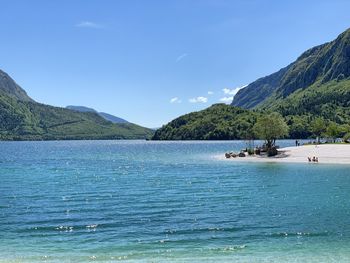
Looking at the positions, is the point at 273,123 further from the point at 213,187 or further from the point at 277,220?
the point at 277,220

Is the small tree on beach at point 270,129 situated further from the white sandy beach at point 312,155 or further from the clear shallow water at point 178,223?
the clear shallow water at point 178,223

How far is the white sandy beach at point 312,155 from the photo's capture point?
406ft

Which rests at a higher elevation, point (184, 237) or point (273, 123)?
point (273, 123)

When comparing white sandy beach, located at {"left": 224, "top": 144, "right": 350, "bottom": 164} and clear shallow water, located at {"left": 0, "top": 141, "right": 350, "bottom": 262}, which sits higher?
white sandy beach, located at {"left": 224, "top": 144, "right": 350, "bottom": 164}

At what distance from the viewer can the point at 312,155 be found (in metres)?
134

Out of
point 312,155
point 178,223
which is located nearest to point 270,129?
point 312,155

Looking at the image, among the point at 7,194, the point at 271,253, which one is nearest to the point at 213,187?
the point at 7,194

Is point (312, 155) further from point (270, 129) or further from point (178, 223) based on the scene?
point (178, 223)

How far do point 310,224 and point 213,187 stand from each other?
29.7 meters

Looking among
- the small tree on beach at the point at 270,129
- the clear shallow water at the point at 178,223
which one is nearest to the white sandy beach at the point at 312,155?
the small tree on beach at the point at 270,129

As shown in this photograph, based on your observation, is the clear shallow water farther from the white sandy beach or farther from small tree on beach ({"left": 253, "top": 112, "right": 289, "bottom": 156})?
small tree on beach ({"left": 253, "top": 112, "right": 289, "bottom": 156})

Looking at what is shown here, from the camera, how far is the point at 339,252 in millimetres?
29094

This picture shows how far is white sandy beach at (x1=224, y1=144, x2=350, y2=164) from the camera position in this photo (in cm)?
12371

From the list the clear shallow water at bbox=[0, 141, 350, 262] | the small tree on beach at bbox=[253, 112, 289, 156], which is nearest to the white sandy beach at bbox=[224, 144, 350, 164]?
the small tree on beach at bbox=[253, 112, 289, 156]
